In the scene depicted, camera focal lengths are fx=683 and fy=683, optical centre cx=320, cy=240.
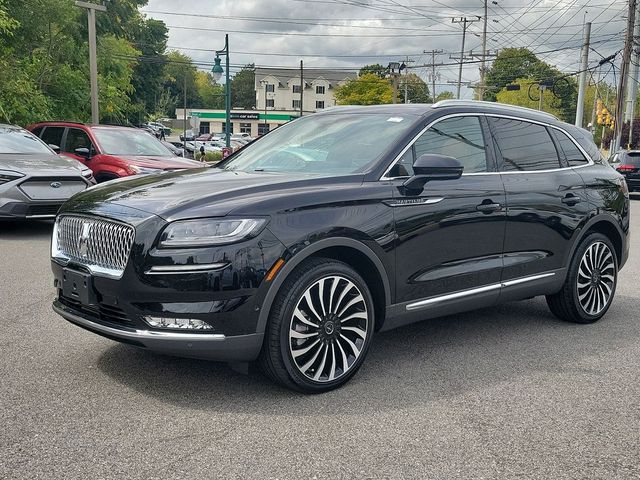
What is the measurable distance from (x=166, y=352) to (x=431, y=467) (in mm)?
1486

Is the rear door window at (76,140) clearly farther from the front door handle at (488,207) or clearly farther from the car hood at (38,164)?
the front door handle at (488,207)

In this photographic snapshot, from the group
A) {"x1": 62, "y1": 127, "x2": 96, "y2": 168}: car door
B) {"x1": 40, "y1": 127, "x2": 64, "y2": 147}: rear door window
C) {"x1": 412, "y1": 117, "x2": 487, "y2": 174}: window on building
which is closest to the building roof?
{"x1": 40, "y1": 127, "x2": 64, "y2": 147}: rear door window

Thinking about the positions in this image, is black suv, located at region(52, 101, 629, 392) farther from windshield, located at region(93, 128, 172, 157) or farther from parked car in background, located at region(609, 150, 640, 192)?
parked car in background, located at region(609, 150, 640, 192)

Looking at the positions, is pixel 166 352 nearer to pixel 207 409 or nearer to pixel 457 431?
pixel 207 409

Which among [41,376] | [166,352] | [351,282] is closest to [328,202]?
[351,282]

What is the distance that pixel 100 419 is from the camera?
11.5 ft

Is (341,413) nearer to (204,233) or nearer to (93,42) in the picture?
(204,233)

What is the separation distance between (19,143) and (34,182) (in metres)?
1.62

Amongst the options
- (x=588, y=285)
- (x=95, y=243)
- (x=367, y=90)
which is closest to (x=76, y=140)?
(x=95, y=243)

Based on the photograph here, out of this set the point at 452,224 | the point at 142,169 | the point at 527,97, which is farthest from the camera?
the point at 527,97

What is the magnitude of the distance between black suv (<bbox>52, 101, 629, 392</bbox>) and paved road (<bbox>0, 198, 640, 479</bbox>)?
1.12 ft

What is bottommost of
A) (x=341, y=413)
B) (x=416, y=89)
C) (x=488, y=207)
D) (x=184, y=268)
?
(x=341, y=413)

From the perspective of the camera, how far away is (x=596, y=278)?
19.2ft

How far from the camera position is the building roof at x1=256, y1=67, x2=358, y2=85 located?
115 m
